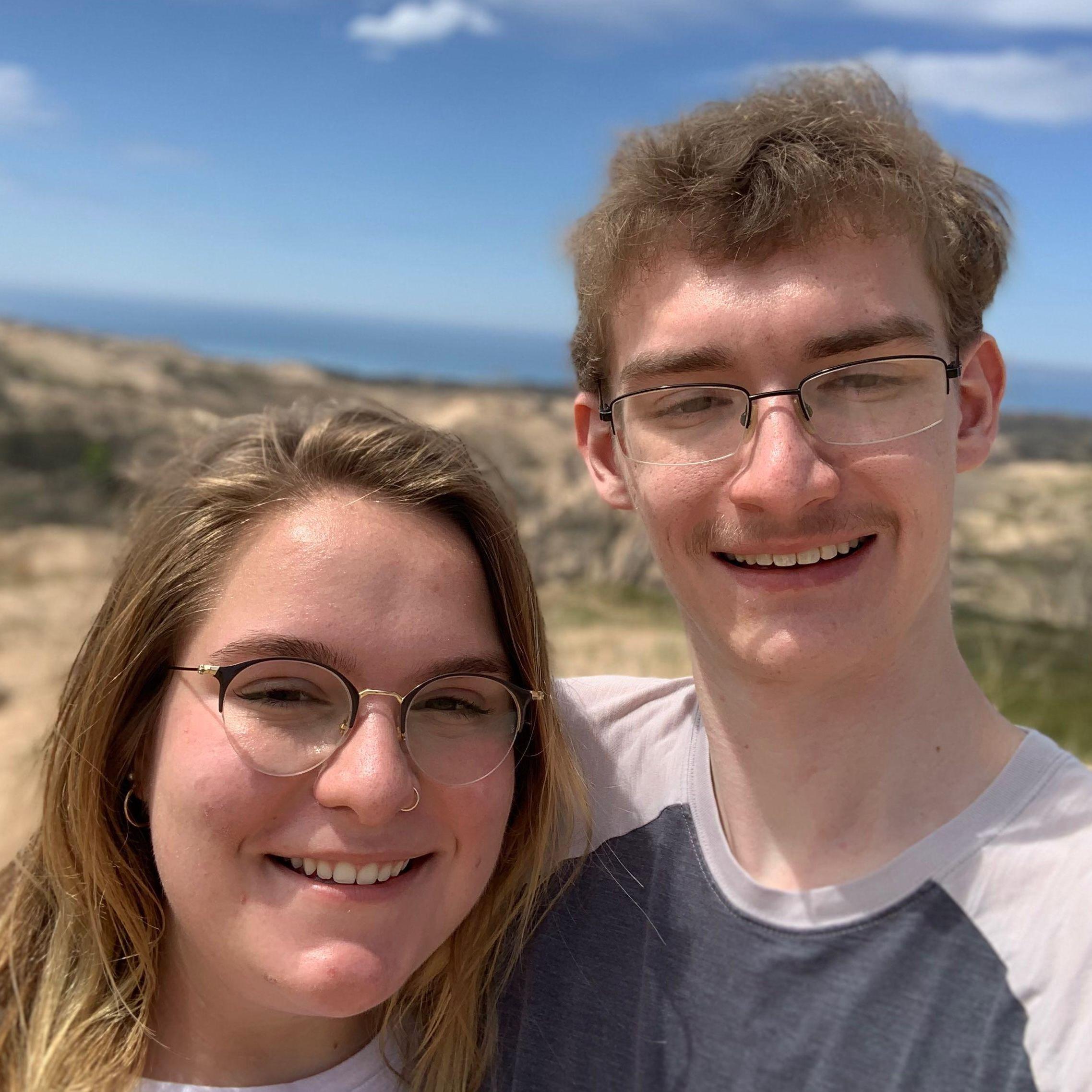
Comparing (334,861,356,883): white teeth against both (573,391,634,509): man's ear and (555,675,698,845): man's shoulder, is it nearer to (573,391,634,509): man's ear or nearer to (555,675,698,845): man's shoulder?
(555,675,698,845): man's shoulder

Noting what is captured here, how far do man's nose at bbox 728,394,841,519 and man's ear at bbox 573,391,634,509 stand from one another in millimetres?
471

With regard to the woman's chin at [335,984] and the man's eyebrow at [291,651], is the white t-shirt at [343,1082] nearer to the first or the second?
the woman's chin at [335,984]

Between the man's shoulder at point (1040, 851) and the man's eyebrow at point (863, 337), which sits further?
the man's eyebrow at point (863, 337)

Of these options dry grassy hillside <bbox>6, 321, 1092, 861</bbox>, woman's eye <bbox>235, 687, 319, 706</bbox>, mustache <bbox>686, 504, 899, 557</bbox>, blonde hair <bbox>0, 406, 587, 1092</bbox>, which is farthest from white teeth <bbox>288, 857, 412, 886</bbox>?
dry grassy hillside <bbox>6, 321, 1092, 861</bbox>

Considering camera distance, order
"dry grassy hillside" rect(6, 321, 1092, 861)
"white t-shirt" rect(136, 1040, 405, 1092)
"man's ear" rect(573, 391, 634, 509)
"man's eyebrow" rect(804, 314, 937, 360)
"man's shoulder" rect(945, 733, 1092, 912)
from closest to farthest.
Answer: "man's shoulder" rect(945, 733, 1092, 912) < "man's eyebrow" rect(804, 314, 937, 360) < "white t-shirt" rect(136, 1040, 405, 1092) < "man's ear" rect(573, 391, 634, 509) < "dry grassy hillside" rect(6, 321, 1092, 861)

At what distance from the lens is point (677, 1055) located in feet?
6.57

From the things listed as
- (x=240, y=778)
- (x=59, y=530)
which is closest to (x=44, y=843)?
(x=240, y=778)

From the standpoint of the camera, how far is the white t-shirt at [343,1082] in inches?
83.4

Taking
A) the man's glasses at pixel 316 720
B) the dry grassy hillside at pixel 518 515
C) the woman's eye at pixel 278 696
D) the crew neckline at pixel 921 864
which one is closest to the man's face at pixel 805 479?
the crew neckline at pixel 921 864

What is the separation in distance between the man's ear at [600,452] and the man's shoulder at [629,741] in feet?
1.57

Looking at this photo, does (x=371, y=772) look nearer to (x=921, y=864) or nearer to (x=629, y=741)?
(x=629, y=741)

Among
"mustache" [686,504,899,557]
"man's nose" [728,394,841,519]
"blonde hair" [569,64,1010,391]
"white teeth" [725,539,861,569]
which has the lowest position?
"white teeth" [725,539,861,569]

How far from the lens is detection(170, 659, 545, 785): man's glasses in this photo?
6.32 ft

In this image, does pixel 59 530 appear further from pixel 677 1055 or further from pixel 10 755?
pixel 677 1055
